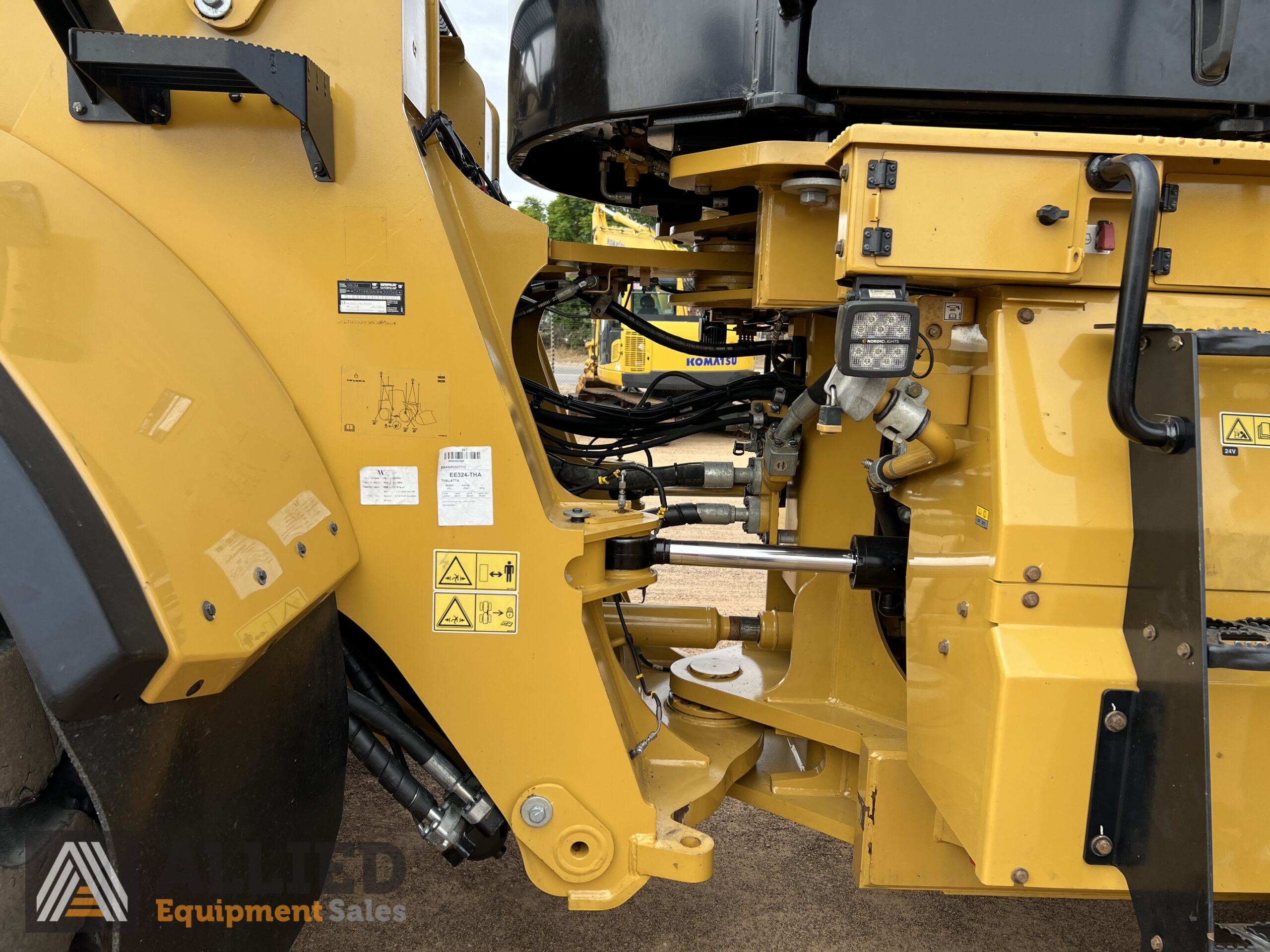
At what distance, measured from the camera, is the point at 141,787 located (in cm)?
107

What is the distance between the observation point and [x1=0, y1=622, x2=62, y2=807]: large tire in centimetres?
104

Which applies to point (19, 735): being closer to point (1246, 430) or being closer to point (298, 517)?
point (298, 517)

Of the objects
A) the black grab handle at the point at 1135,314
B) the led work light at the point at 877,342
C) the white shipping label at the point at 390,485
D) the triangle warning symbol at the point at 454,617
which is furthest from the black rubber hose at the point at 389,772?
the black grab handle at the point at 1135,314

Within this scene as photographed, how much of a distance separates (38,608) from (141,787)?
0.29m

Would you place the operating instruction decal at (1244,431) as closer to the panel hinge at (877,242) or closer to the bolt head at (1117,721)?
the bolt head at (1117,721)

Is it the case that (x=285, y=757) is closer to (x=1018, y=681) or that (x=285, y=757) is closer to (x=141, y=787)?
(x=141, y=787)

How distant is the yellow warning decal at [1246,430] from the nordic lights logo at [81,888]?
5.79 ft

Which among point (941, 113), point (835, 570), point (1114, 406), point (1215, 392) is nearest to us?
→ point (1114, 406)

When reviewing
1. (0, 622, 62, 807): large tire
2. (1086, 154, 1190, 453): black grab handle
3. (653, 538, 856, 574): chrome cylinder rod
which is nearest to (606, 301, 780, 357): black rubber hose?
(653, 538, 856, 574): chrome cylinder rod

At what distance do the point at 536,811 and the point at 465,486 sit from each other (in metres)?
0.64

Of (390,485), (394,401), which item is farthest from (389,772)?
(394,401)

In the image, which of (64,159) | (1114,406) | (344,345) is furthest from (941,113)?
(64,159)

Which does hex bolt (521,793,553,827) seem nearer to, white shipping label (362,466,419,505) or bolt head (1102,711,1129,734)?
white shipping label (362,466,419,505)

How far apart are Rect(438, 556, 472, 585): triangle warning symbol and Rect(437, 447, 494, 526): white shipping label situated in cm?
7
